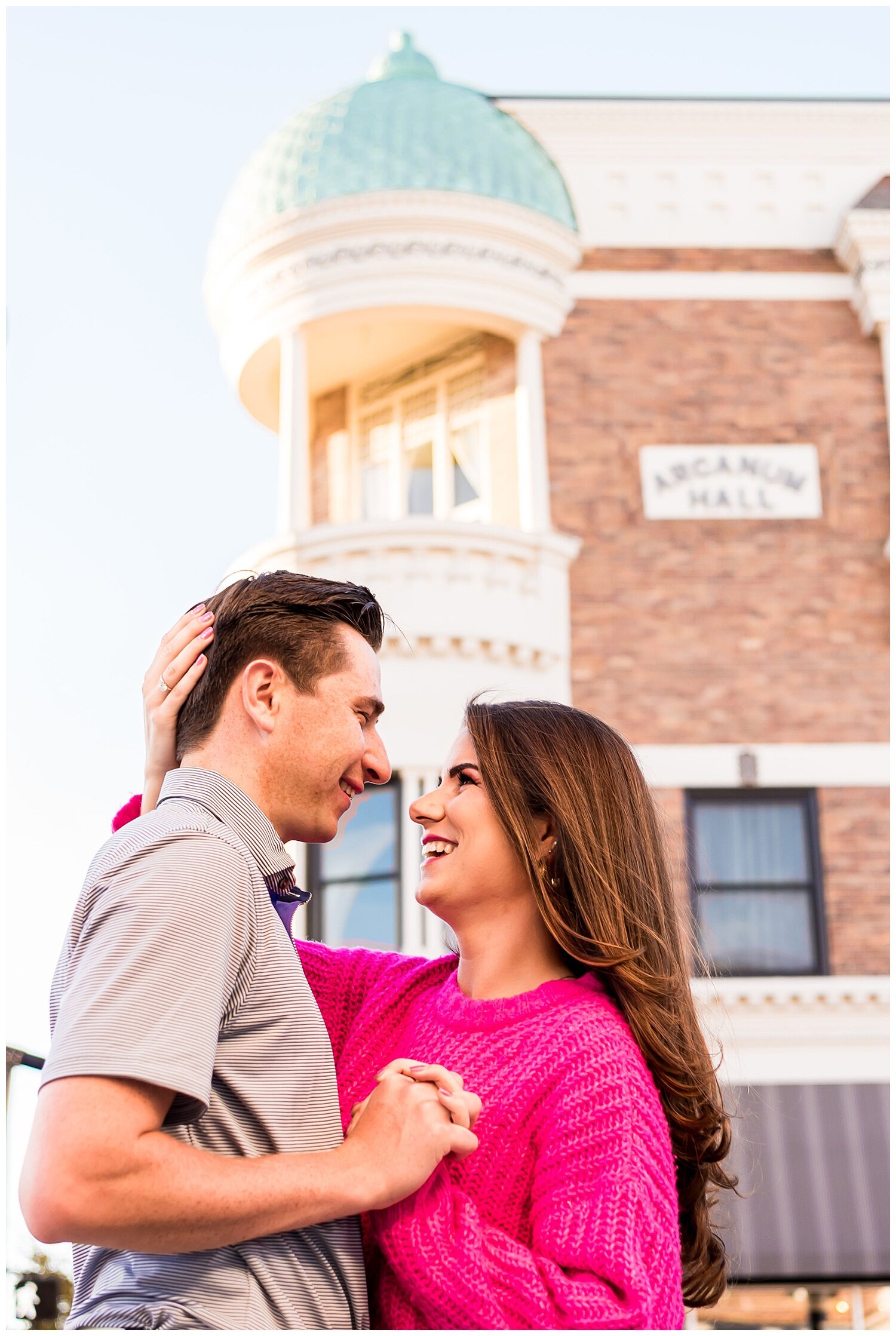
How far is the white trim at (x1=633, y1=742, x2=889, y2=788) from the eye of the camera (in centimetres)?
1227

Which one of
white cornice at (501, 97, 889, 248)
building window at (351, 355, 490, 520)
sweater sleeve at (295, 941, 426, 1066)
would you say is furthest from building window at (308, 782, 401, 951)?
sweater sleeve at (295, 941, 426, 1066)

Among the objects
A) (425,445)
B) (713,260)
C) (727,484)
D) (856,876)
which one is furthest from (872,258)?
(856,876)

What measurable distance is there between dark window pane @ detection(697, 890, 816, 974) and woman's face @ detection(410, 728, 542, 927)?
927 centimetres

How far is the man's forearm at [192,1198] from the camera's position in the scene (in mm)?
1946

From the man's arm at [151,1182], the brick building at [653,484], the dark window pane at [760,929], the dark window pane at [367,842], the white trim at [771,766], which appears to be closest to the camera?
the man's arm at [151,1182]

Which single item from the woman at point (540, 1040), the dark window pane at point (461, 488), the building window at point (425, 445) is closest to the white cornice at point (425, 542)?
the building window at point (425, 445)

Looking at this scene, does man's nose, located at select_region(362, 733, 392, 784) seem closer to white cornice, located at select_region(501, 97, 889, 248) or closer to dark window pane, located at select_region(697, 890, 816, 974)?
dark window pane, located at select_region(697, 890, 816, 974)

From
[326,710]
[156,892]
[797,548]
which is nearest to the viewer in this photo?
[156,892]

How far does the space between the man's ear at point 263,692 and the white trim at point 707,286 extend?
37.4ft

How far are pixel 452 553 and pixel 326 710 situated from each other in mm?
9689

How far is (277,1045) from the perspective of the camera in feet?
7.85

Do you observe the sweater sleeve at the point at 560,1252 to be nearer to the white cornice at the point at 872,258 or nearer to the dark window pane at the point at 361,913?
the dark window pane at the point at 361,913

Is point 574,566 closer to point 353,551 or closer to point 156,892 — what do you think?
point 353,551

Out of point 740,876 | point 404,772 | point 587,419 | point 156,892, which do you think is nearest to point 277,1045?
point 156,892
